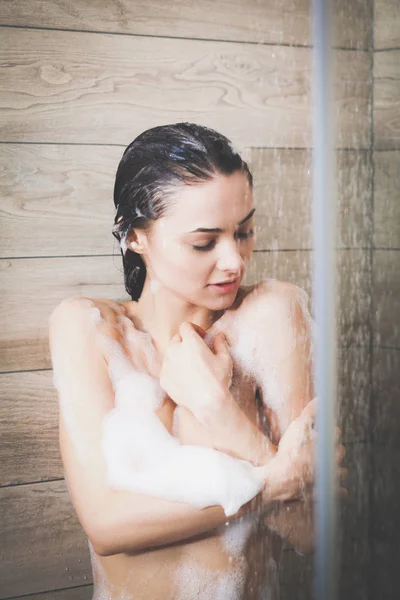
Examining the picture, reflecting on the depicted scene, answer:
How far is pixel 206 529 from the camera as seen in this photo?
94cm

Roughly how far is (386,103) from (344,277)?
0.36 m

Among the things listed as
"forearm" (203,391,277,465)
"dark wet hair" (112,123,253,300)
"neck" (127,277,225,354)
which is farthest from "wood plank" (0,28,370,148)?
"forearm" (203,391,277,465)

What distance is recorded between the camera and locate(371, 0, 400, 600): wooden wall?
1.33 metres

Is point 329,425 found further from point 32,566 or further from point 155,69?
point 155,69

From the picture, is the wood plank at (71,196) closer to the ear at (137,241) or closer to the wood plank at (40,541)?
the ear at (137,241)

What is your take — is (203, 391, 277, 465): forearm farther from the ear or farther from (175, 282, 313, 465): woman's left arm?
the ear

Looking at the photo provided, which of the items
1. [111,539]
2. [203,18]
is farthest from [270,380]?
[203,18]

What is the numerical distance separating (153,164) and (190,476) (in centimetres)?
46

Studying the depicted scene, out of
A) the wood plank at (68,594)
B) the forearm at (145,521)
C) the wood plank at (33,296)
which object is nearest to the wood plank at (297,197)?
the wood plank at (33,296)

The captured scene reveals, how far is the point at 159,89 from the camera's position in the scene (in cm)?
124

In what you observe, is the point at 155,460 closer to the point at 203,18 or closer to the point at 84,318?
the point at 84,318

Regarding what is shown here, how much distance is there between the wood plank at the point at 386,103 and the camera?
135cm

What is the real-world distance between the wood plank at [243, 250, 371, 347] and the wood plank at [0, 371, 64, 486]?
0.45 m

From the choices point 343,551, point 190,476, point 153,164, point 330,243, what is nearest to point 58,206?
point 153,164
